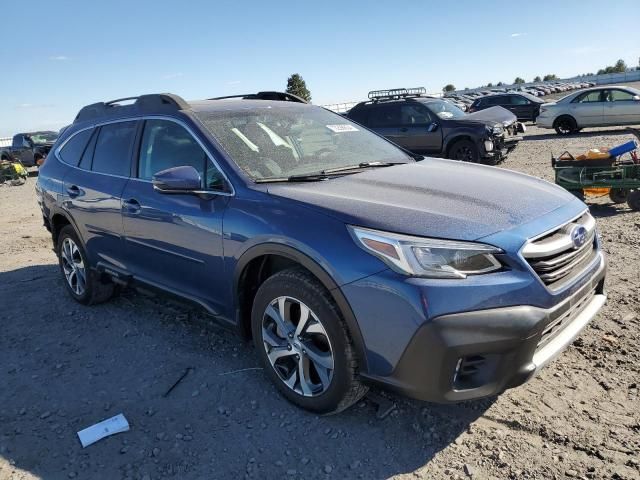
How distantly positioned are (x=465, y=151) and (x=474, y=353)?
9975mm

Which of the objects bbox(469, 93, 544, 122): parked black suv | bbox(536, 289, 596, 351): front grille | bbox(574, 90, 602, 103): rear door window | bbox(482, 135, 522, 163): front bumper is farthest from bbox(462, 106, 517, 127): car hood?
bbox(469, 93, 544, 122): parked black suv

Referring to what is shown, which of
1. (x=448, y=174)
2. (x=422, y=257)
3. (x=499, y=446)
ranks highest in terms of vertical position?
(x=448, y=174)

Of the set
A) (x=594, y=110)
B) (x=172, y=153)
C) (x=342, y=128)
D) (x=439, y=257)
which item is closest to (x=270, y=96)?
(x=342, y=128)

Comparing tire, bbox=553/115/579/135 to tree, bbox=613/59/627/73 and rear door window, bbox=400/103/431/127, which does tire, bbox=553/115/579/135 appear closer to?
rear door window, bbox=400/103/431/127

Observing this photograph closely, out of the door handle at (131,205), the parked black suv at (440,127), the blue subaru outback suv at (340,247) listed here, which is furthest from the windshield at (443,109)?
the door handle at (131,205)

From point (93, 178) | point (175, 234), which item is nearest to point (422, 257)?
point (175, 234)

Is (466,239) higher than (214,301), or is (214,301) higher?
(466,239)

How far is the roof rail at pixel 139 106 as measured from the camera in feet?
12.5

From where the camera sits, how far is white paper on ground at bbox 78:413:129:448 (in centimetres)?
293

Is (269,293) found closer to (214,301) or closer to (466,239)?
(214,301)

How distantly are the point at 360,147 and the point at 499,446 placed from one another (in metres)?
2.27

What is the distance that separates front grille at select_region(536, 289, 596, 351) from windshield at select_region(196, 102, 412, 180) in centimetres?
165

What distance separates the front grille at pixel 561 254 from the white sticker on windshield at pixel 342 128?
1.89 meters

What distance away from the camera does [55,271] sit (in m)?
6.38
